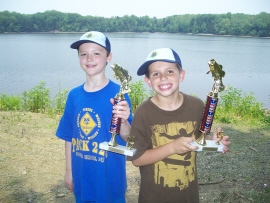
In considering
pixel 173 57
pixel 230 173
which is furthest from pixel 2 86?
pixel 173 57

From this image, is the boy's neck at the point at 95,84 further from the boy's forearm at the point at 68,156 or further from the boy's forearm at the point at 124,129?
the boy's forearm at the point at 68,156

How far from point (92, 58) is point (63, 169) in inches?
112

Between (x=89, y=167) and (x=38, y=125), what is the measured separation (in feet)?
A: 15.3

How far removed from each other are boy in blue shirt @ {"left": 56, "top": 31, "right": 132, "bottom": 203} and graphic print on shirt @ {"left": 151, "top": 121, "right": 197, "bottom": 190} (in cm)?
32

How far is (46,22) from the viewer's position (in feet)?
245

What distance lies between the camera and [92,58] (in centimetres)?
214

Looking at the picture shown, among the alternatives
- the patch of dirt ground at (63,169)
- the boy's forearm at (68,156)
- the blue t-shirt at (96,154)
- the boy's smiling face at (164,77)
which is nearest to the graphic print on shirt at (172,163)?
the boy's smiling face at (164,77)

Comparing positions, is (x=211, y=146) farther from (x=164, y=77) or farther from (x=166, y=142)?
(x=164, y=77)

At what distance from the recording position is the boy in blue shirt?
6.73ft

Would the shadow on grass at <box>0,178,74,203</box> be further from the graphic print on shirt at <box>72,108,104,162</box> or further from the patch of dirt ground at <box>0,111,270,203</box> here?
the graphic print on shirt at <box>72,108,104,162</box>

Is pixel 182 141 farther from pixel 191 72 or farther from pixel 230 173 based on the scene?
pixel 191 72

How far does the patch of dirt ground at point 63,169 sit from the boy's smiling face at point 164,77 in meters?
2.15

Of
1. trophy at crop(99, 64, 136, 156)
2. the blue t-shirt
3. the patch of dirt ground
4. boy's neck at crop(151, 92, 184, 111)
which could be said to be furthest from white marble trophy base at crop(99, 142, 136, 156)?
the patch of dirt ground

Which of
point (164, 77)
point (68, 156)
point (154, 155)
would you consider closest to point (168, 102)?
point (164, 77)
